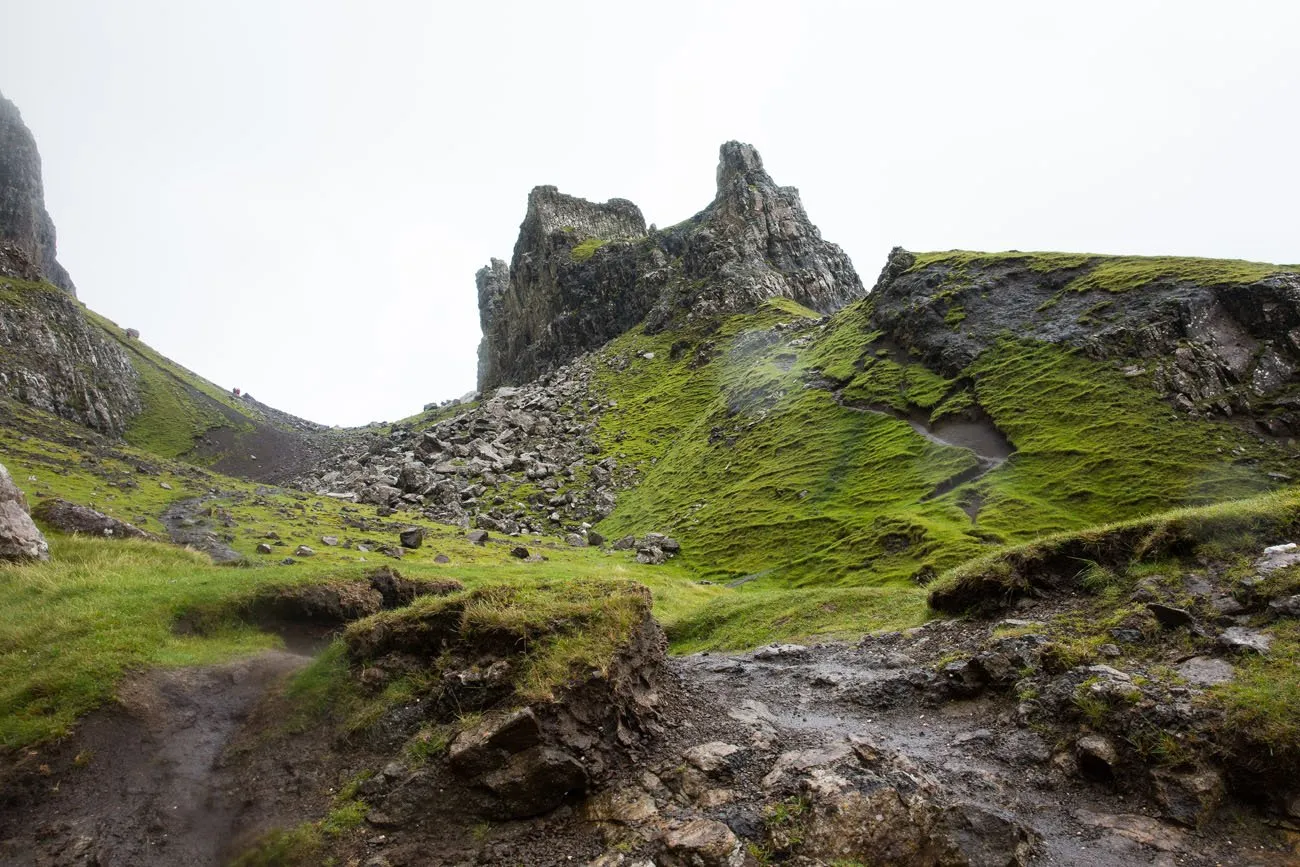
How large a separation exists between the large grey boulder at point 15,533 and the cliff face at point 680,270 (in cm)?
10308

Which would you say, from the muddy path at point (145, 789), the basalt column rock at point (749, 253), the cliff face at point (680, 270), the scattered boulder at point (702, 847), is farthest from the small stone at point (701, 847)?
the cliff face at point (680, 270)

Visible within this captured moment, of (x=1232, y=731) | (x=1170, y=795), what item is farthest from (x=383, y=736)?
(x=1232, y=731)

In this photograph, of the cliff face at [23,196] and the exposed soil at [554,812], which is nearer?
the exposed soil at [554,812]

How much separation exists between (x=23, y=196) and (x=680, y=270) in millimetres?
186674

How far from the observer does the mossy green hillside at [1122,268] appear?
52172 millimetres

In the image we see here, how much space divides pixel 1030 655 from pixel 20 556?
33.6 metres

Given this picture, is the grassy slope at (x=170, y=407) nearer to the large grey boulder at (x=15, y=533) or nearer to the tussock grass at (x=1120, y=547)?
the large grey boulder at (x=15, y=533)

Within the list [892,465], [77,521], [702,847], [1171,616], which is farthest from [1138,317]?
[77,521]

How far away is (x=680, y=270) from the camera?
438 ft

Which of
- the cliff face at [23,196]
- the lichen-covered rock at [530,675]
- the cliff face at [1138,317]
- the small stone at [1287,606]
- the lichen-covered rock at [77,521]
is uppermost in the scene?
the cliff face at [23,196]

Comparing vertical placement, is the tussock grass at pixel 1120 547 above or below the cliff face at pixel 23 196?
below

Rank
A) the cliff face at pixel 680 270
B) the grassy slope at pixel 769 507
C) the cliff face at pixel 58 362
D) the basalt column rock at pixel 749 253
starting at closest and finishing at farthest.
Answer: the grassy slope at pixel 769 507 → the cliff face at pixel 58 362 → the basalt column rock at pixel 749 253 → the cliff face at pixel 680 270

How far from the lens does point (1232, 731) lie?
10789 millimetres

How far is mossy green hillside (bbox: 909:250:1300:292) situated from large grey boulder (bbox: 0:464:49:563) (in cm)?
7653
